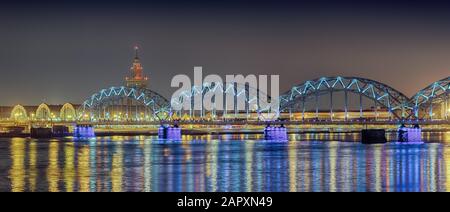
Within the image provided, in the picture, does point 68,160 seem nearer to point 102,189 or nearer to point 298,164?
point 298,164

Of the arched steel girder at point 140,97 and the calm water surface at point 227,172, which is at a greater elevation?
the arched steel girder at point 140,97

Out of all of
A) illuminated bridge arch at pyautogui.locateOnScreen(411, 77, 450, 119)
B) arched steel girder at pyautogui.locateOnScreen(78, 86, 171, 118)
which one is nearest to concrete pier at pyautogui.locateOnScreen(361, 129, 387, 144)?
illuminated bridge arch at pyautogui.locateOnScreen(411, 77, 450, 119)

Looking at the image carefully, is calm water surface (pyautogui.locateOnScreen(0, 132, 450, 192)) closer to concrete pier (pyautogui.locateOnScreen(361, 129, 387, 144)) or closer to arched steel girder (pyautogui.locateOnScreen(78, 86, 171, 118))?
concrete pier (pyautogui.locateOnScreen(361, 129, 387, 144))

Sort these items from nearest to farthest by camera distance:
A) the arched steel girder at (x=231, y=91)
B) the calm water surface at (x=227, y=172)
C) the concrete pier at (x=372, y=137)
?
1. the calm water surface at (x=227, y=172)
2. the concrete pier at (x=372, y=137)
3. the arched steel girder at (x=231, y=91)

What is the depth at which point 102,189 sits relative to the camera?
41.0 m

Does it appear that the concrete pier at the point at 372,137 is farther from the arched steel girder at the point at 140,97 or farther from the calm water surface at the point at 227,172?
the arched steel girder at the point at 140,97

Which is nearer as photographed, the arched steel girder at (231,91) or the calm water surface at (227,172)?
the calm water surface at (227,172)

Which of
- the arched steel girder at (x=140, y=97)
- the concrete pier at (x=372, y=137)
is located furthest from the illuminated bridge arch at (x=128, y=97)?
the concrete pier at (x=372, y=137)

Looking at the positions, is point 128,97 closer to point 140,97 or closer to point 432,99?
point 140,97

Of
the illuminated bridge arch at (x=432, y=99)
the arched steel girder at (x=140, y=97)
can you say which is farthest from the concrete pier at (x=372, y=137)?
the arched steel girder at (x=140, y=97)

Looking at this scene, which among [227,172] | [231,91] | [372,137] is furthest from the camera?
[231,91]

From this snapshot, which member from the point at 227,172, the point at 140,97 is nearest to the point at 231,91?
the point at 140,97

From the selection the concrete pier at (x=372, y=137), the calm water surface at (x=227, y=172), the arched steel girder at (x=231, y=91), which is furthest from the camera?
the arched steel girder at (x=231, y=91)

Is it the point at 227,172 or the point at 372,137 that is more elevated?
the point at 372,137
